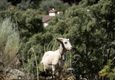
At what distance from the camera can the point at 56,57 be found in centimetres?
664

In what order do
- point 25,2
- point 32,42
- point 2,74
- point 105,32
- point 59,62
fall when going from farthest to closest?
1. point 25,2
2. point 105,32
3. point 32,42
4. point 59,62
5. point 2,74

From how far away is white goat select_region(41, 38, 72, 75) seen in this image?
653 centimetres

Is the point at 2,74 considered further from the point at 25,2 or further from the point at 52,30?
the point at 25,2

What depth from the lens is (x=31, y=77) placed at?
6.15 m

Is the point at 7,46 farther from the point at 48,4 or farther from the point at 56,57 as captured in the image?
the point at 48,4

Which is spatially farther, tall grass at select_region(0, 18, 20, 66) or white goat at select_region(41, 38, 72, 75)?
white goat at select_region(41, 38, 72, 75)

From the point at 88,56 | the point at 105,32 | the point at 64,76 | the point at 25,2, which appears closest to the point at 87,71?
the point at 88,56

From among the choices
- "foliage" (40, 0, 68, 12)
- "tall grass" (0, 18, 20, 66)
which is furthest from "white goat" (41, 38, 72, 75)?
"foliage" (40, 0, 68, 12)

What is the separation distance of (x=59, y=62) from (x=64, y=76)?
10.7 inches

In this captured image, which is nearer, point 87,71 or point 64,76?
point 64,76

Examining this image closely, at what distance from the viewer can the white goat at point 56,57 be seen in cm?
653

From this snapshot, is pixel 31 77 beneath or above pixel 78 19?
above

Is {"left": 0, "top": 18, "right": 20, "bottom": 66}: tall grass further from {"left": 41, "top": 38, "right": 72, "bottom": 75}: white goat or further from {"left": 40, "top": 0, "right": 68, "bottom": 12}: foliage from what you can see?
{"left": 40, "top": 0, "right": 68, "bottom": 12}: foliage

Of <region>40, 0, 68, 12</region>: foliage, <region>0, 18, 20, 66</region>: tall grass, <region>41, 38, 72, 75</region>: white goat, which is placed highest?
<region>0, 18, 20, 66</region>: tall grass
